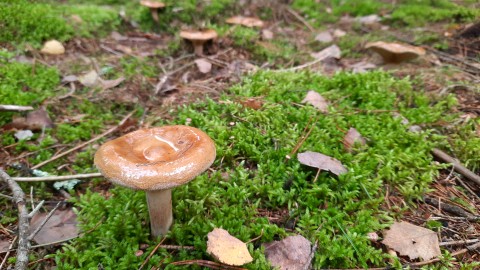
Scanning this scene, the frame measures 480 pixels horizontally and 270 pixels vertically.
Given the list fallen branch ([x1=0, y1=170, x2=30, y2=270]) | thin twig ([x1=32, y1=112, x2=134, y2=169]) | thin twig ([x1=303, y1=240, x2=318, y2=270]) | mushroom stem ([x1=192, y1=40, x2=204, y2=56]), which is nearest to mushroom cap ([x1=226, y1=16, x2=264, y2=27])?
mushroom stem ([x1=192, y1=40, x2=204, y2=56])

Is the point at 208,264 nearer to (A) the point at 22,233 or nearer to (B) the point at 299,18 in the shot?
(A) the point at 22,233

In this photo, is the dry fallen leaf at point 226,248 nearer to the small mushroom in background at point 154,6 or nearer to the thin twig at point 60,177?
the thin twig at point 60,177

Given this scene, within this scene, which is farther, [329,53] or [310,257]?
[329,53]

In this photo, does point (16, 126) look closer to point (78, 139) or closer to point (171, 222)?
point (78, 139)

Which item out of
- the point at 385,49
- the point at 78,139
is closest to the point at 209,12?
the point at 385,49

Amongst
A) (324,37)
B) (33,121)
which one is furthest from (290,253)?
(324,37)

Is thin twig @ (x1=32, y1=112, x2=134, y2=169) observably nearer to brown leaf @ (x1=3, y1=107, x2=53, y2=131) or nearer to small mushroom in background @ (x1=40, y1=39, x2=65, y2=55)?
brown leaf @ (x1=3, y1=107, x2=53, y2=131)
